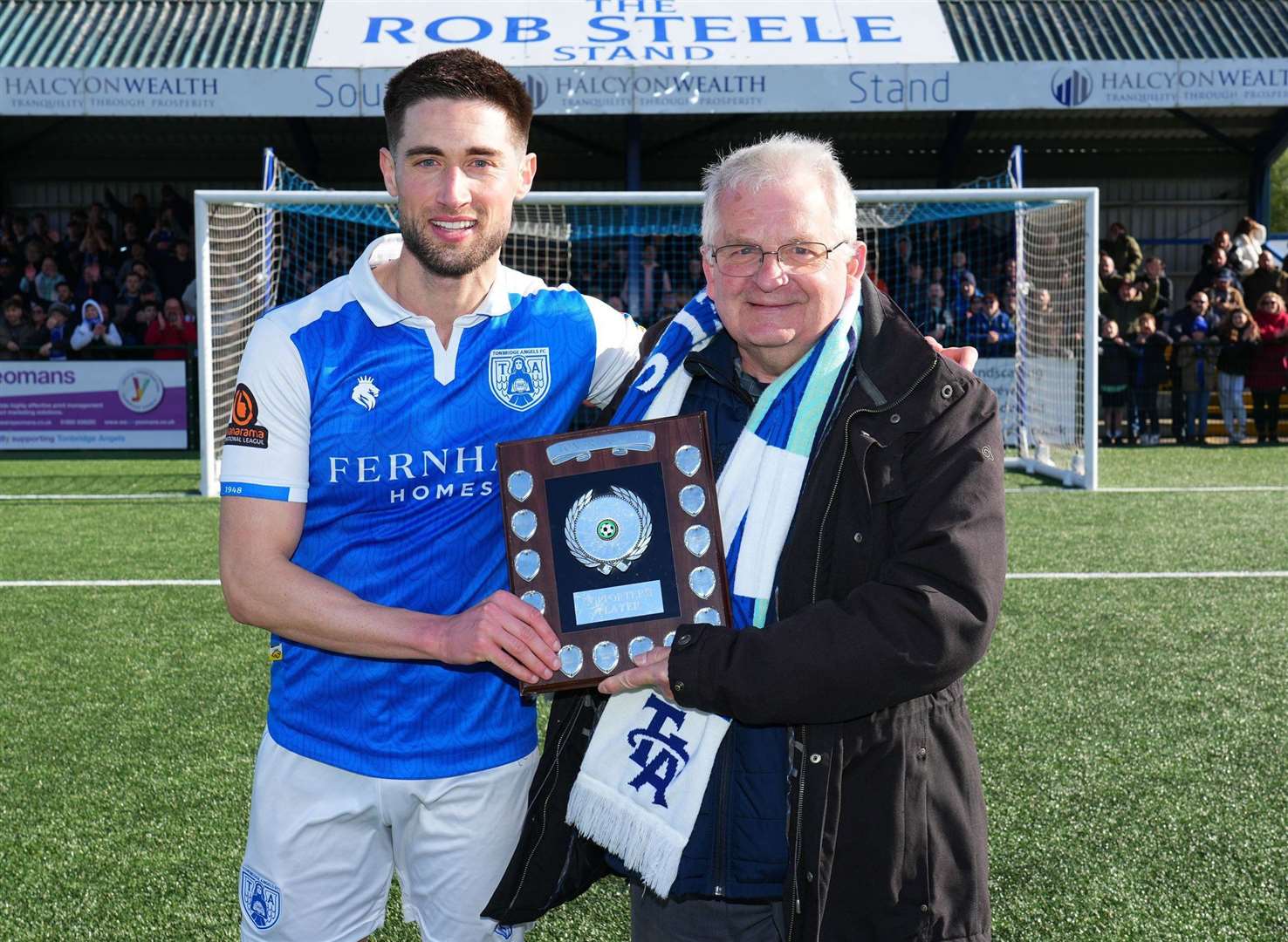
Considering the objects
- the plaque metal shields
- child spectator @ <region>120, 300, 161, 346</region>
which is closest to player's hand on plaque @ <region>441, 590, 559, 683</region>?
the plaque metal shields

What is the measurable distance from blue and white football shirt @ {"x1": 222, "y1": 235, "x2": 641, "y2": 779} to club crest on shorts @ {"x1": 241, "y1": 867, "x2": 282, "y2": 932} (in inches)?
9.2

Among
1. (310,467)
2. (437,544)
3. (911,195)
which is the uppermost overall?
(911,195)

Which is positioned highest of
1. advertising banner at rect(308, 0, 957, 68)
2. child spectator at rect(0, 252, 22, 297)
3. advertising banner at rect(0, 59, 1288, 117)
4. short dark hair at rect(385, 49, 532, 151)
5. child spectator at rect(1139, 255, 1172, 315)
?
advertising banner at rect(308, 0, 957, 68)

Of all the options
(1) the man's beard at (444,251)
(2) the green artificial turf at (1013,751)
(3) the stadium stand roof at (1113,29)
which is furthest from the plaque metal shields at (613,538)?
(3) the stadium stand roof at (1113,29)

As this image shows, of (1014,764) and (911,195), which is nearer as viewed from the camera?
(1014,764)

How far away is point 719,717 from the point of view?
1.95 meters

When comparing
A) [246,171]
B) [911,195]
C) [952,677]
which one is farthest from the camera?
[246,171]

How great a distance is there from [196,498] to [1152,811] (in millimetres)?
7938

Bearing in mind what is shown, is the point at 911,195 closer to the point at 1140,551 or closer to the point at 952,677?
the point at 1140,551

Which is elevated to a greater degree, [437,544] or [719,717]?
[437,544]


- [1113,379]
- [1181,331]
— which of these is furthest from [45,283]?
[1181,331]

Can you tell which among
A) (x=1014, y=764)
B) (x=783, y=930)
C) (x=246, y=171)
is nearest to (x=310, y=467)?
(x=783, y=930)

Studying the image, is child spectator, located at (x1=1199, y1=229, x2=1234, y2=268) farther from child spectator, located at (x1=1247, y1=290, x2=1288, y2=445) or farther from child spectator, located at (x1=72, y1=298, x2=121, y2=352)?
child spectator, located at (x1=72, y1=298, x2=121, y2=352)

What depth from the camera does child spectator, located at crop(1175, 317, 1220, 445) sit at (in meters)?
13.8
